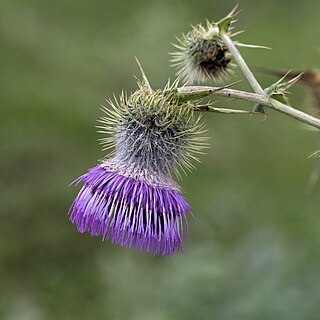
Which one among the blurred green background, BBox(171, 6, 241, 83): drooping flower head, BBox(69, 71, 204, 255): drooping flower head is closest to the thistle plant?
BBox(69, 71, 204, 255): drooping flower head

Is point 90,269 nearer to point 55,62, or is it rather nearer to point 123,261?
point 123,261

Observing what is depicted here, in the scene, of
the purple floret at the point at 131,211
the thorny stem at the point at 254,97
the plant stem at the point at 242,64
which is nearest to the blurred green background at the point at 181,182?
the purple floret at the point at 131,211

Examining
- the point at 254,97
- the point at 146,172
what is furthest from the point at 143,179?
the point at 254,97

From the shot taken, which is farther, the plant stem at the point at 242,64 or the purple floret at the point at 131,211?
the purple floret at the point at 131,211

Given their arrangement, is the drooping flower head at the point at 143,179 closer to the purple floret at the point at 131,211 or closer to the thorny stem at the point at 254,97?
the purple floret at the point at 131,211

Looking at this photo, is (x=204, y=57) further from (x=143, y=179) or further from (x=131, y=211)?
(x=131, y=211)
